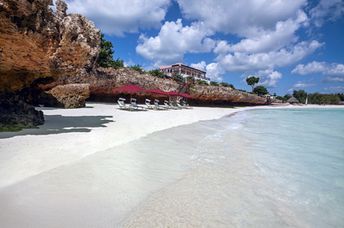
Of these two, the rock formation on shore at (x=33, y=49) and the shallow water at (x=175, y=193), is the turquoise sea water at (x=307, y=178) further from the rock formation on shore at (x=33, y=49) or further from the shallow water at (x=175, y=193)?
the rock formation on shore at (x=33, y=49)

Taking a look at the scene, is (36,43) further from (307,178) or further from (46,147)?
(307,178)

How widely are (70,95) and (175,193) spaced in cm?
1484

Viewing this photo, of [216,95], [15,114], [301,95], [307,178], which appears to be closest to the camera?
[307,178]

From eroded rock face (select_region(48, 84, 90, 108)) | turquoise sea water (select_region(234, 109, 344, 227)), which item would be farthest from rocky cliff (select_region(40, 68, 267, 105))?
turquoise sea water (select_region(234, 109, 344, 227))

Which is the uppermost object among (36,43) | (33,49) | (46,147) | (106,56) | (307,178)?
(106,56)

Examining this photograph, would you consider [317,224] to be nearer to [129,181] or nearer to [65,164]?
[129,181]

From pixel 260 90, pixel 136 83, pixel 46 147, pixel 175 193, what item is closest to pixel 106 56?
pixel 136 83

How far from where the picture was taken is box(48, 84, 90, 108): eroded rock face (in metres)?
17.0

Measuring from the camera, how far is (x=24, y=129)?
823 centimetres

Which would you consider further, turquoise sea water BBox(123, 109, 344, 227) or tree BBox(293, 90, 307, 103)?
tree BBox(293, 90, 307, 103)

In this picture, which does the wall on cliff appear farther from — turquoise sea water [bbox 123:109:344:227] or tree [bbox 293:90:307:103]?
tree [bbox 293:90:307:103]

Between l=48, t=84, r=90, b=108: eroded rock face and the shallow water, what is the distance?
37.5ft

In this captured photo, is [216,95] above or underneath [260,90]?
underneath

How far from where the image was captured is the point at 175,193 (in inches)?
166
